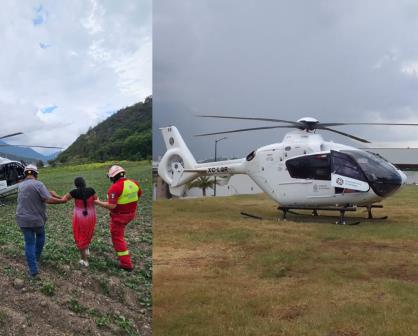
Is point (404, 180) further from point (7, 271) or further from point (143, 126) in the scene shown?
point (7, 271)

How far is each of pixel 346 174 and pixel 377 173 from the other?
2.52 ft

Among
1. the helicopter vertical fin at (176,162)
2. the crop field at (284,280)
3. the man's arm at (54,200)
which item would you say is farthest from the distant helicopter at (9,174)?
the helicopter vertical fin at (176,162)

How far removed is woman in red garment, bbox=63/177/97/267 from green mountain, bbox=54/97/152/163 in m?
0.37

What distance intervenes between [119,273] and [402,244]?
7.40 meters

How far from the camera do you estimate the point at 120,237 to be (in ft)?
10.2

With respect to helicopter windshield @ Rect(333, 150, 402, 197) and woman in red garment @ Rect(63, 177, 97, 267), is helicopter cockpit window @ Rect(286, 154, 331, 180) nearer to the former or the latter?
helicopter windshield @ Rect(333, 150, 402, 197)

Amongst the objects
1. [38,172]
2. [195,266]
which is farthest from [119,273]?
[195,266]

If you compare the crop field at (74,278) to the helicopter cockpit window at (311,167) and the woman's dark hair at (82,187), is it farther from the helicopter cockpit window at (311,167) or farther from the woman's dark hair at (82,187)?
the helicopter cockpit window at (311,167)

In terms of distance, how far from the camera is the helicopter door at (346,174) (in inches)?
461

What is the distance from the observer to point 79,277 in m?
2.97

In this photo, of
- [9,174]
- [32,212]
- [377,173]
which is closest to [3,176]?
[9,174]

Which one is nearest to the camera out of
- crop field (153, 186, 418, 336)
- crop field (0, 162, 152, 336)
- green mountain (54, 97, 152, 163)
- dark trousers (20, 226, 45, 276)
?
crop field (0, 162, 152, 336)

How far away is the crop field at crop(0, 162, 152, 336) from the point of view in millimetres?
2744

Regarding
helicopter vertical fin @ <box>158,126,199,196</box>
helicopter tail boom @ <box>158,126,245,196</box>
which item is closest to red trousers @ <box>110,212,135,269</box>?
helicopter tail boom @ <box>158,126,245,196</box>
